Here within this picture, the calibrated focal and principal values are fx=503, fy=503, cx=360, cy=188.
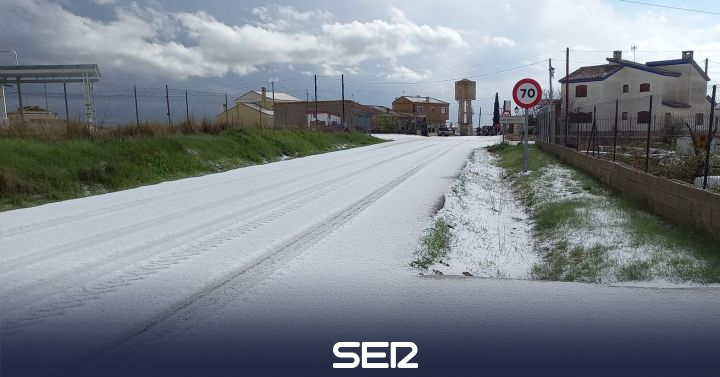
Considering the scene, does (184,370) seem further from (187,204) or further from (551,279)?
(187,204)

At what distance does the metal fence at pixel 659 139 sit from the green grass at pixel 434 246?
3.61 metres

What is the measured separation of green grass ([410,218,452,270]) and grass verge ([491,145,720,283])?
3.61 feet

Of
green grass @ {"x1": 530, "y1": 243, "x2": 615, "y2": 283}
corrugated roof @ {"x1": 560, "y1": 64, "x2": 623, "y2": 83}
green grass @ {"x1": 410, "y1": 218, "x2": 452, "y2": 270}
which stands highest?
corrugated roof @ {"x1": 560, "y1": 64, "x2": 623, "y2": 83}

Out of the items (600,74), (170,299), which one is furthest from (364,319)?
(600,74)

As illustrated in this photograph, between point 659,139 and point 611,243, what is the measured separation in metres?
9.33

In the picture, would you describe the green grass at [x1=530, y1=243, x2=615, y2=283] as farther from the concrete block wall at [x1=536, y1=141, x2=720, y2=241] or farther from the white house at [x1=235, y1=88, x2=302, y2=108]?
the white house at [x1=235, y1=88, x2=302, y2=108]

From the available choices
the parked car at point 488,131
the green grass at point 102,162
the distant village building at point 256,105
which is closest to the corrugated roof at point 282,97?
the distant village building at point 256,105

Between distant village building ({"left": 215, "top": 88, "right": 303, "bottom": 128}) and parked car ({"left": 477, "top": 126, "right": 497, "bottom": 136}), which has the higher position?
distant village building ({"left": 215, "top": 88, "right": 303, "bottom": 128})

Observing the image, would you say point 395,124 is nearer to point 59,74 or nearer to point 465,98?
point 465,98

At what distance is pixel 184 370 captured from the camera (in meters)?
3.17

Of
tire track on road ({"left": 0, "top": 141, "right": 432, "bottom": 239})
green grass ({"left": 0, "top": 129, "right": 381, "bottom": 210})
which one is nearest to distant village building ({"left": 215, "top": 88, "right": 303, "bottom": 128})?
green grass ({"left": 0, "top": 129, "right": 381, "bottom": 210})

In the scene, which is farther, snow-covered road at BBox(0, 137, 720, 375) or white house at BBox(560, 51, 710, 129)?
white house at BBox(560, 51, 710, 129)

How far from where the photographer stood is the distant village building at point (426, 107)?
107625 mm

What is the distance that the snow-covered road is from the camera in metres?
3.46
